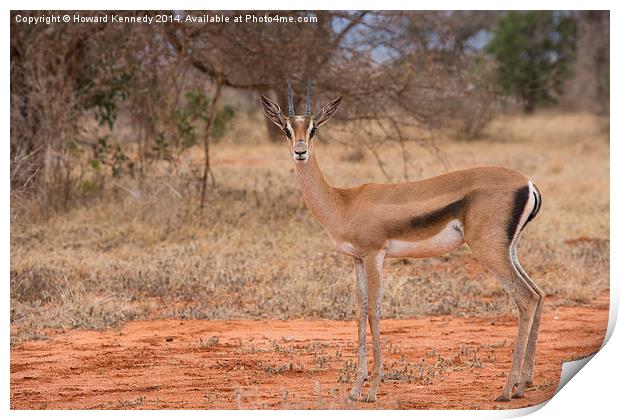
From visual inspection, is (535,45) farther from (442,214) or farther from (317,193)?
(442,214)

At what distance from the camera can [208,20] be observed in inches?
442

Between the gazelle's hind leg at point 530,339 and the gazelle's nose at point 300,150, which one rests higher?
the gazelle's nose at point 300,150

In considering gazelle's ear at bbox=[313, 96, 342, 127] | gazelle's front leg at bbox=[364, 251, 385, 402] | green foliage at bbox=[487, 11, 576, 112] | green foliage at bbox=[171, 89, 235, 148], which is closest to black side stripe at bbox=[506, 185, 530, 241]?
gazelle's front leg at bbox=[364, 251, 385, 402]

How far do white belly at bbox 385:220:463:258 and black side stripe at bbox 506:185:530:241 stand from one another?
28 centimetres

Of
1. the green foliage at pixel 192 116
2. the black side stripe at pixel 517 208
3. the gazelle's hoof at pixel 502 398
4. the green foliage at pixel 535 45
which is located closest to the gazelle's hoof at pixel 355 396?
the gazelle's hoof at pixel 502 398

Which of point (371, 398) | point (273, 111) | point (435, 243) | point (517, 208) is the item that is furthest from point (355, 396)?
point (273, 111)

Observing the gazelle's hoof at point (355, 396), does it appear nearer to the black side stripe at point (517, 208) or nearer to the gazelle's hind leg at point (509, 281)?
the gazelle's hind leg at point (509, 281)

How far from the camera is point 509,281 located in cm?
518

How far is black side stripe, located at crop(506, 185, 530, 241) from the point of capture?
5184 mm

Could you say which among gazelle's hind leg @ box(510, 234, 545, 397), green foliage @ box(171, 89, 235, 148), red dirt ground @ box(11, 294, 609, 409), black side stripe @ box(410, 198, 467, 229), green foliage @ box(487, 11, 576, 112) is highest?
green foliage @ box(487, 11, 576, 112)

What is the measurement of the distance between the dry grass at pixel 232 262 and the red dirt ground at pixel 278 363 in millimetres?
376

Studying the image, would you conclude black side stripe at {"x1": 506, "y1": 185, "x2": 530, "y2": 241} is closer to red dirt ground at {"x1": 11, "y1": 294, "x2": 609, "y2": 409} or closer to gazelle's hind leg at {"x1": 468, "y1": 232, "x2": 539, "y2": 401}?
gazelle's hind leg at {"x1": 468, "y1": 232, "x2": 539, "y2": 401}

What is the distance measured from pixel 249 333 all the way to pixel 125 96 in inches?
244

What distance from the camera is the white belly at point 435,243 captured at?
5.30 metres
